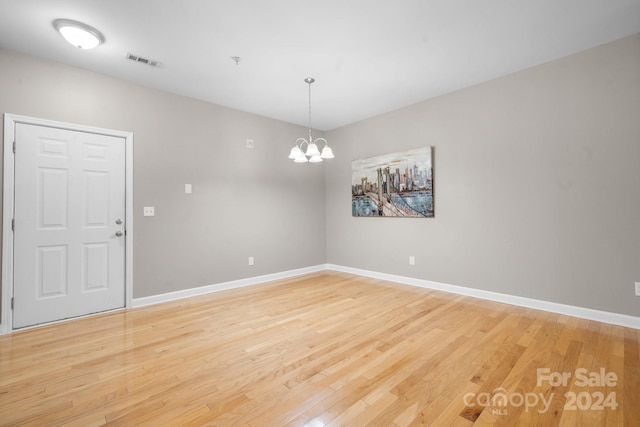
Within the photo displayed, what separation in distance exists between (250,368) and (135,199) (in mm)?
2680

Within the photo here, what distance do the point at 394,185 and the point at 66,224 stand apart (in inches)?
170

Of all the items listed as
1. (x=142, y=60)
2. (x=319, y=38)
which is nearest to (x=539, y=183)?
A: (x=319, y=38)

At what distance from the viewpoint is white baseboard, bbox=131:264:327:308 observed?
358 centimetres

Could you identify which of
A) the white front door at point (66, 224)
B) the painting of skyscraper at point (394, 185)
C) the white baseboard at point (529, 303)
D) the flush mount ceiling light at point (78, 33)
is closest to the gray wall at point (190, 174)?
the white front door at point (66, 224)

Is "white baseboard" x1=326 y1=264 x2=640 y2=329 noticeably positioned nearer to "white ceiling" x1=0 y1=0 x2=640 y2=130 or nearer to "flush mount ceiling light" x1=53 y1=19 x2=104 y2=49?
"white ceiling" x1=0 y1=0 x2=640 y2=130

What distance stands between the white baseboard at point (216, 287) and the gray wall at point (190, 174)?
0.07m

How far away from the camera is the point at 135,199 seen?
11.6 feet

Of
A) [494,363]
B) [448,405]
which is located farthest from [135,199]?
[494,363]

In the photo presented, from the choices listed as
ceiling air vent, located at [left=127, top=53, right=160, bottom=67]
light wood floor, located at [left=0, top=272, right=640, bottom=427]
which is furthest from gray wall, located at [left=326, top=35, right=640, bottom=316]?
ceiling air vent, located at [left=127, top=53, right=160, bottom=67]

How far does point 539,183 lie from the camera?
3.20 meters

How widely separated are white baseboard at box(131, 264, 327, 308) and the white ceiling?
2.76m

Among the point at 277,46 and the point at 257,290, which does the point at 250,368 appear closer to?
the point at 257,290

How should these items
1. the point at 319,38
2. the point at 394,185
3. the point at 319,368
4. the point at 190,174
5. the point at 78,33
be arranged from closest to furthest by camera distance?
the point at 319,368 < the point at 78,33 < the point at 319,38 < the point at 190,174 < the point at 394,185

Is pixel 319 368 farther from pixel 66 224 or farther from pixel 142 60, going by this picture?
pixel 142 60
